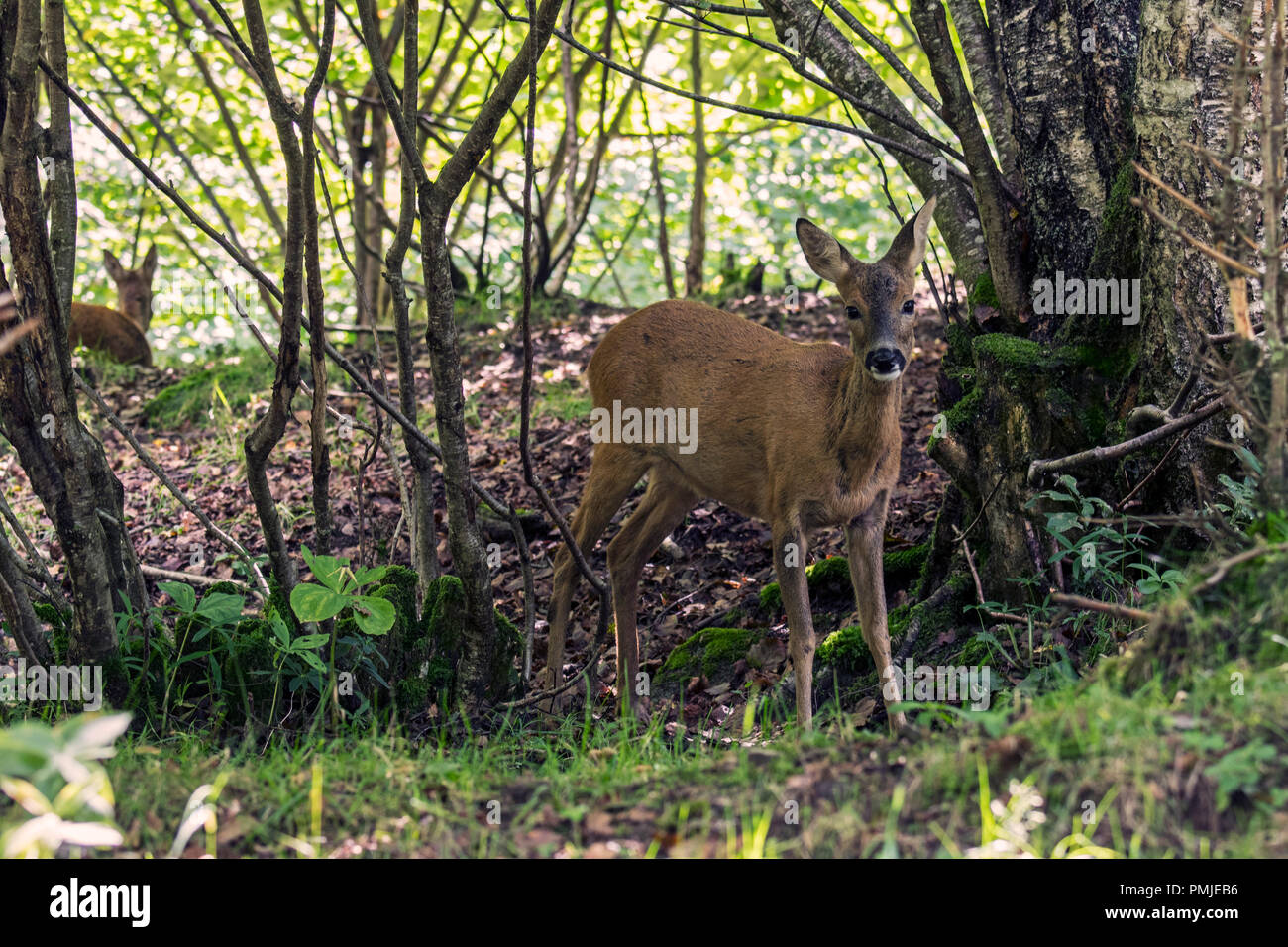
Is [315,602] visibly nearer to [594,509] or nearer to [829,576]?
[594,509]

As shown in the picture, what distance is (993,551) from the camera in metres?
4.82

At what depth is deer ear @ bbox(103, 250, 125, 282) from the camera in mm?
11726

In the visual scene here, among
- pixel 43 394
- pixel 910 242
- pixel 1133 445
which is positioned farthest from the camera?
pixel 910 242

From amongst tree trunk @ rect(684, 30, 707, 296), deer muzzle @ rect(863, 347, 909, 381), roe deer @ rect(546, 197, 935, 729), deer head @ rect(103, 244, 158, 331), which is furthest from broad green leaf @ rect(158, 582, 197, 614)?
deer head @ rect(103, 244, 158, 331)

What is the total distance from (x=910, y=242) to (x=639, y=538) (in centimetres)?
179

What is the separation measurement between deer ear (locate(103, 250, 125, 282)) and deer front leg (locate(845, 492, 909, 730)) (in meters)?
9.31

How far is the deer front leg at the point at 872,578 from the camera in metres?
4.63

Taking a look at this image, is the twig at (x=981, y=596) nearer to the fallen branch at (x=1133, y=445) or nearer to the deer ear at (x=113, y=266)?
the fallen branch at (x=1133, y=445)

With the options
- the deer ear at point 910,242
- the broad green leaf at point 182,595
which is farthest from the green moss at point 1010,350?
the broad green leaf at point 182,595

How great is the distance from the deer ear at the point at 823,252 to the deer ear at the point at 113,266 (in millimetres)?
8961

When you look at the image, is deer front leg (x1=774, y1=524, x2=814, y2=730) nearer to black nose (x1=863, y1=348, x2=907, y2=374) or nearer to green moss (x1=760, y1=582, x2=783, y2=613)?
black nose (x1=863, y1=348, x2=907, y2=374)

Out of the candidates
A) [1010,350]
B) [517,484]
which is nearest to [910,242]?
[1010,350]

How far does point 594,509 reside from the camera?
5.59 meters

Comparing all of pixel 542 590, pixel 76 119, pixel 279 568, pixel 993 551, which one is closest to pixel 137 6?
pixel 76 119
